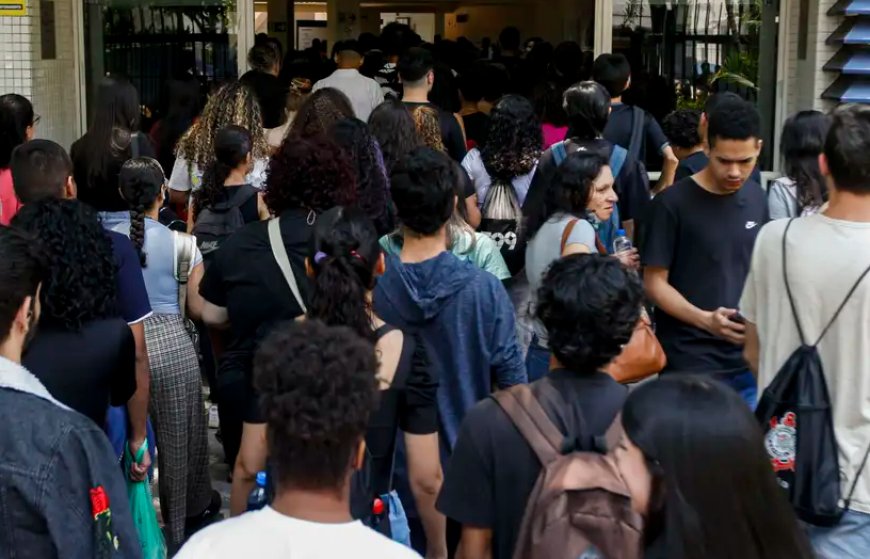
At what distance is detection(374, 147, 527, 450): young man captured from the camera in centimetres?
417

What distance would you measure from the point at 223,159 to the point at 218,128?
68 centimetres

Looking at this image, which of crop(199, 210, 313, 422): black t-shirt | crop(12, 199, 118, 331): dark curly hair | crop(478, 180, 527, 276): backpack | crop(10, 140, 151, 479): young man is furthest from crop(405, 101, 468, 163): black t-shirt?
crop(12, 199, 118, 331): dark curly hair

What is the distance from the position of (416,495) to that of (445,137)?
3428 millimetres

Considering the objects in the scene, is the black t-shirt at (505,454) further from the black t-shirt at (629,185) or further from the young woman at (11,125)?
the young woman at (11,125)

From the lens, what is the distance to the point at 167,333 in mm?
5262

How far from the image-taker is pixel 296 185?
4.45m

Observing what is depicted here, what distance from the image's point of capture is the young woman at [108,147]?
5.76 m

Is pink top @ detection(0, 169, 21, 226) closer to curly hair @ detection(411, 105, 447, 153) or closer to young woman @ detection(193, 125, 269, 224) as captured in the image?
young woman @ detection(193, 125, 269, 224)

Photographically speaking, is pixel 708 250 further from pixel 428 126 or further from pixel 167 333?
pixel 428 126

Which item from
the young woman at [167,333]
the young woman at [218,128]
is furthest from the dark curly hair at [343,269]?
the young woman at [218,128]

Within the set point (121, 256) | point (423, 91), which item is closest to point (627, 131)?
point (423, 91)

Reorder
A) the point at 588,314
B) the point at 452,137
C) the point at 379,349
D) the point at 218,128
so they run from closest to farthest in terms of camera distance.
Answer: the point at 588,314, the point at 379,349, the point at 218,128, the point at 452,137

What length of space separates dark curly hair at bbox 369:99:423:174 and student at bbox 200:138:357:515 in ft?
4.62

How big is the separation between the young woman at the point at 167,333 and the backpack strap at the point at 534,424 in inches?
92.3
